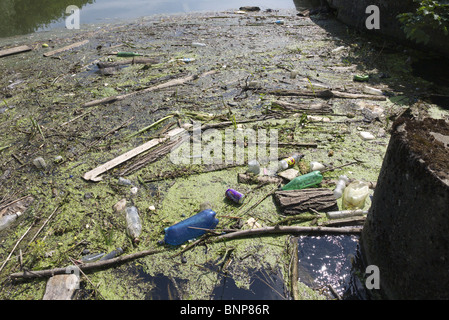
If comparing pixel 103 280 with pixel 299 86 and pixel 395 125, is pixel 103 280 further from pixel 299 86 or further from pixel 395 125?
pixel 299 86

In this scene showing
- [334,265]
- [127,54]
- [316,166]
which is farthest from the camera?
[127,54]

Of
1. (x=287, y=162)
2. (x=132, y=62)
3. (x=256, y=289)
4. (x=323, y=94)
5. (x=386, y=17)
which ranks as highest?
(x=386, y=17)

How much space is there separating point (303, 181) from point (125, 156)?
228 centimetres

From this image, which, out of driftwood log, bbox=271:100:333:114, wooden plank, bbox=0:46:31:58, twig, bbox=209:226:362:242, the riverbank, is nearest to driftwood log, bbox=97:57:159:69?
the riverbank

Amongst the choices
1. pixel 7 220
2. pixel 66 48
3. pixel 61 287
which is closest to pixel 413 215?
pixel 61 287

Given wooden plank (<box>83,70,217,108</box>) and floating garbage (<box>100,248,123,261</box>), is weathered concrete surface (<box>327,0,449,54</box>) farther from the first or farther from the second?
floating garbage (<box>100,248,123,261</box>)

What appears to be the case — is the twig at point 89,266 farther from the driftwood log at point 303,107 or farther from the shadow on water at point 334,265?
the driftwood log at point 303,107

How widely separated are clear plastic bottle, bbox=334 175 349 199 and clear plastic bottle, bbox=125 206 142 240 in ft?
6.86

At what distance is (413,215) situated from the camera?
70.4 inches

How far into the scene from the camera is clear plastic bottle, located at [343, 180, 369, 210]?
2.97 m

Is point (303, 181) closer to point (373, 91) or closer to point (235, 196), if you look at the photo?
point (235, 196)

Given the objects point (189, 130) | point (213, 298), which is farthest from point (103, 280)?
point (189, 130)

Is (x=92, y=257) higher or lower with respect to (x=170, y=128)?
lower

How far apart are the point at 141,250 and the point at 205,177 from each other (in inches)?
47.2
